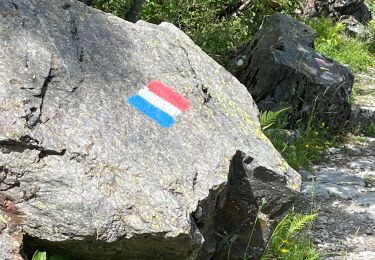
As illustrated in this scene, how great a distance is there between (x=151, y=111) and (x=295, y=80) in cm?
435

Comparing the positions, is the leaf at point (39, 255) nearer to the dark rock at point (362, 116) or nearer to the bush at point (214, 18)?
the dark rock at point (362, 116)

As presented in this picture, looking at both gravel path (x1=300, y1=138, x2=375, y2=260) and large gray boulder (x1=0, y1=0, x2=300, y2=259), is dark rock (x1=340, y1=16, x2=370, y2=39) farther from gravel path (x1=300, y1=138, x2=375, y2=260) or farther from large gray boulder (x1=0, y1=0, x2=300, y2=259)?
large gray boulder (x1=0, y1=0, x2=300, y2=259)

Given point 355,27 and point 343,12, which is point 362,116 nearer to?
point 355,27

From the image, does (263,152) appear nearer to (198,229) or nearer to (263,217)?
(263,217)

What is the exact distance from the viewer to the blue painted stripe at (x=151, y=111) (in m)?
3.64

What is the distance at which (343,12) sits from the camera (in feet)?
46.6

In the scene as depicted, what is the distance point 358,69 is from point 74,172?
31.5ft

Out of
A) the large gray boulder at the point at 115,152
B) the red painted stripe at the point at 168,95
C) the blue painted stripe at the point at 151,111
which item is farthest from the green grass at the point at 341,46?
the blue painted stripe at the point at 151,111

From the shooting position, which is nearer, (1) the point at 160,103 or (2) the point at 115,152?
→ (2) the point at 115,152

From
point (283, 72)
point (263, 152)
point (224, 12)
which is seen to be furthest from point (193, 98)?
point (224, 12)

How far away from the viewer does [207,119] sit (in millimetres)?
3895

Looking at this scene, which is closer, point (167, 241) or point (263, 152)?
point (167, 241)

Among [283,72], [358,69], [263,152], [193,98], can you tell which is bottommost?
[358,69]

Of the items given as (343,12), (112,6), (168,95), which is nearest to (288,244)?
(168,95)
